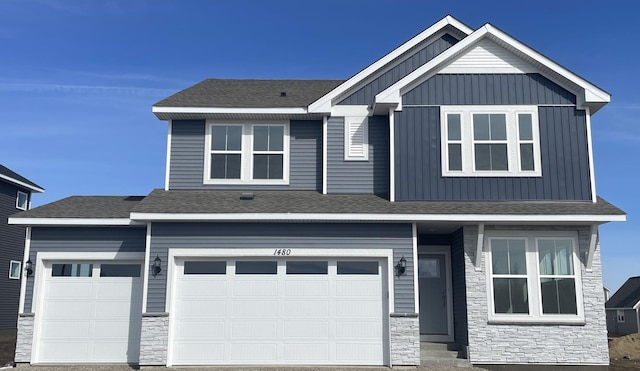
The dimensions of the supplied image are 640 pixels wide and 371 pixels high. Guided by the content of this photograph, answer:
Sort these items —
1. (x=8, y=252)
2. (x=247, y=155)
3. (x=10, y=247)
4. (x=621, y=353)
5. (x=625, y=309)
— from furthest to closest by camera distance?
(x=625, y=309) → (x=10, y=247) → (x=8, y=252) → (x=621, y=353) → (x=247, y=155)

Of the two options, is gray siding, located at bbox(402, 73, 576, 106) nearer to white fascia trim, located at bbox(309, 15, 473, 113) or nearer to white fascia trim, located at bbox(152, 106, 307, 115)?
white fascia trim, located at bbox(309, 15, 473, 113)

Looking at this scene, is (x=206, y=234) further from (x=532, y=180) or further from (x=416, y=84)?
(x=532, y=180)

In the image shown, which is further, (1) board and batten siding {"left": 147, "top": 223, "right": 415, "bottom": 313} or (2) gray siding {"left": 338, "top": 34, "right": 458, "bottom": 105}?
(2) gray siding {"left": 338, "top": 34, "right": 458, "bottom": 105}

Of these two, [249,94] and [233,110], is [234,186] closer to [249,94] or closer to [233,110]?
[233,110]

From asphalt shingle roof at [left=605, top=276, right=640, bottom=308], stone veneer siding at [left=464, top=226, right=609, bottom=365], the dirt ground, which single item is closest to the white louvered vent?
stone veneer siding at [left=464, top=226, right=609, bottom=365]

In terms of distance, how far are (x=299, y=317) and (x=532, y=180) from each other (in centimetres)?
630

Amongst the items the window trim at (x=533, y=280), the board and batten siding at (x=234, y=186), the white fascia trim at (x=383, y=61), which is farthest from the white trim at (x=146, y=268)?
the window trim at (x=533, y=280)

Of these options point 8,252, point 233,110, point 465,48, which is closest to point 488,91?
point 465,48

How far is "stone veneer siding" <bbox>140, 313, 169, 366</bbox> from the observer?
12.5 metres

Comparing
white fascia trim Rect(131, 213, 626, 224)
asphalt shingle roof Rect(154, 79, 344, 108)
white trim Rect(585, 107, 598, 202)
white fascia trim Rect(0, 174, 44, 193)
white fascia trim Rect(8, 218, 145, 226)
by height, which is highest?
asphalt shingle roof Rect(154, 79, 344, 108)

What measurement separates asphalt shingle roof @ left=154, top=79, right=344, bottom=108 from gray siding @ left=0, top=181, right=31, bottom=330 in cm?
1392

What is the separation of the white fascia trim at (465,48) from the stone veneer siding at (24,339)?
9.60 metres

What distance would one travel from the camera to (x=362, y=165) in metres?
14.6

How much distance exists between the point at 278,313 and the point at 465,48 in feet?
25.5
